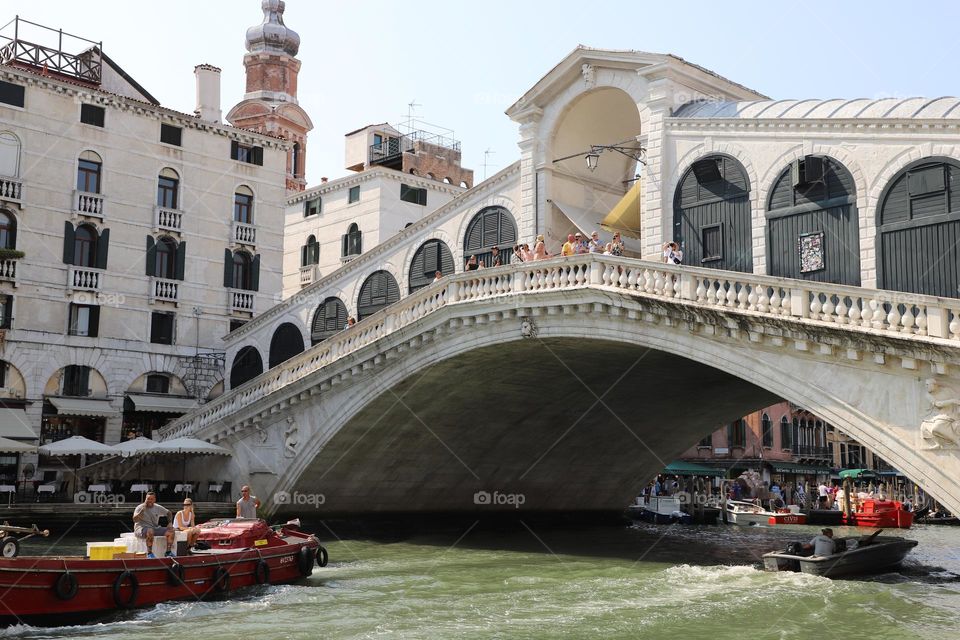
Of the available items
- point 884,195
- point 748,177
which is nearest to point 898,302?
point 884,195

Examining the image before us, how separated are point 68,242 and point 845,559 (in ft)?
77.5

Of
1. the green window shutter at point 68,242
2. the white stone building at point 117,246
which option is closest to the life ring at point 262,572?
the white stone building at point 117,246

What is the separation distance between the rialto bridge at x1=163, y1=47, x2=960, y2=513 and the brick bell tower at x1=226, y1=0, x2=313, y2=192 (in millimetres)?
21686

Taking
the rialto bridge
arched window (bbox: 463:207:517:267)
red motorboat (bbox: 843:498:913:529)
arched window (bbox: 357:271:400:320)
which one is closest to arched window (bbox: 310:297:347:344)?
the rialto bridge

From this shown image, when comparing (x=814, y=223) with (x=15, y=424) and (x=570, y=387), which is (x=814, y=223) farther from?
(x=15, y=424)

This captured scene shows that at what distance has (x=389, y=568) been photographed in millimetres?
21875

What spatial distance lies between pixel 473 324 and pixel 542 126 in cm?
618

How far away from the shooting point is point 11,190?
30656 mm

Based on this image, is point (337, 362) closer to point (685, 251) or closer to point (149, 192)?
point (685, 251)

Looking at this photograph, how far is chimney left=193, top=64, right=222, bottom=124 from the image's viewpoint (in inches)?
1443

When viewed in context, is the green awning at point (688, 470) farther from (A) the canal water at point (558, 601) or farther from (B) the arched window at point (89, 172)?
(B) the arched window at point (89, 172)

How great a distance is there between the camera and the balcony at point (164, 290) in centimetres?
3338

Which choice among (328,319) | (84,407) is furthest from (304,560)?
(84,407)

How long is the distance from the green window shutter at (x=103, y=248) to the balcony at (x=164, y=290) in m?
1.64
